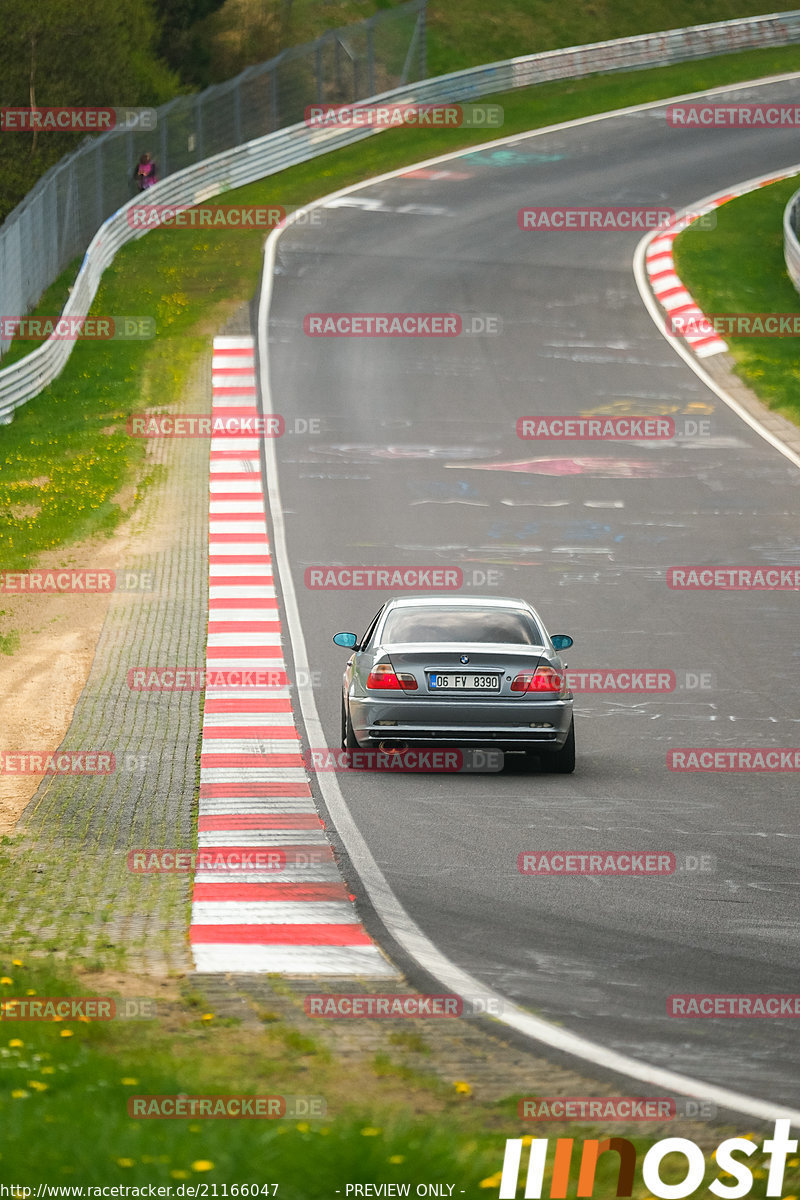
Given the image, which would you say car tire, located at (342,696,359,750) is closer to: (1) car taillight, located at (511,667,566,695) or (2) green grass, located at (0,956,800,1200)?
(1) car taillight, located at (511,667,566,695)

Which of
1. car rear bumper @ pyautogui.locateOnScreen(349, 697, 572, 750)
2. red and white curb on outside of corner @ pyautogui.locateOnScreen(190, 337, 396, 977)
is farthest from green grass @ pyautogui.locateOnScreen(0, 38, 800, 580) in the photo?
car rear bumper @ pyautogui.locateOnScreen(349, 697, 572, 750)

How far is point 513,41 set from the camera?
5875 cm

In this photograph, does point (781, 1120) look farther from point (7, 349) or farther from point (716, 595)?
point (7, 349)

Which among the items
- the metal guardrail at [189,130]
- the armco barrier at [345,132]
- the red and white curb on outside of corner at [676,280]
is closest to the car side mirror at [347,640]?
the armco barrier at [345,132]

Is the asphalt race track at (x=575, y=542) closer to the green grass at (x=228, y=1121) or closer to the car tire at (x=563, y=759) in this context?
the car tire at (x=563, y=759)

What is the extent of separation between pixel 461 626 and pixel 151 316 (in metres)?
23.1

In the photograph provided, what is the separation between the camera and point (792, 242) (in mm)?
35969

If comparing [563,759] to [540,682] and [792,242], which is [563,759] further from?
[792,242]

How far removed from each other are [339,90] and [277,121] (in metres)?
3.29

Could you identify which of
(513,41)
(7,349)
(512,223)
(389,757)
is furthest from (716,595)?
(513,41)

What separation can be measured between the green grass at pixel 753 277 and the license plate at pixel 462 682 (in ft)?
55.8

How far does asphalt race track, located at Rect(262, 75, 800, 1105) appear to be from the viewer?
8719mm

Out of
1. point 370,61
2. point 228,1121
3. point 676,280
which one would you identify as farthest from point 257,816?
point 370,61

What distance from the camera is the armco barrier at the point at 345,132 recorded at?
31.7 meters
